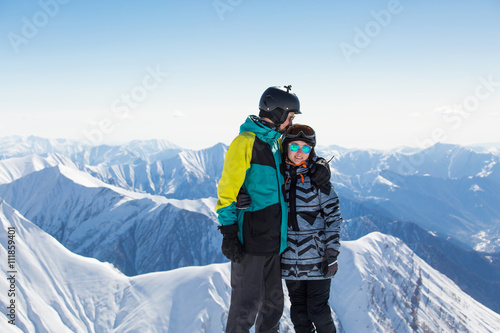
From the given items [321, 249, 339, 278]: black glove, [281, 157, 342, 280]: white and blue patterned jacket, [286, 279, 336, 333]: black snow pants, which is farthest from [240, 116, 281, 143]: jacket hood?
[286, 279, 336, 333]: black snow pants

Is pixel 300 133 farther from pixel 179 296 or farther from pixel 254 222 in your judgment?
pixel 179 296

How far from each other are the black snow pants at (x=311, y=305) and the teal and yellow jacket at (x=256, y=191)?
1.09 m

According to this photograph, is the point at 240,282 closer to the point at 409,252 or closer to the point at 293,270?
the point at 293,270

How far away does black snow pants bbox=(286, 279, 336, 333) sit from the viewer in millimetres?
6609

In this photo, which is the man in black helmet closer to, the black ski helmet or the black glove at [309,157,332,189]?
the black glove at [309,157,332,189]

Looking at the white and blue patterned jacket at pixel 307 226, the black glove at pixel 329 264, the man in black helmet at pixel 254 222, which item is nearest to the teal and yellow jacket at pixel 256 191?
the man in black helmet at pixel 254 222

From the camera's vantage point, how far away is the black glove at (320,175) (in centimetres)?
650

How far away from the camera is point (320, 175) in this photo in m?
6.48

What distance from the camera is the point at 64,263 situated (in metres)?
103

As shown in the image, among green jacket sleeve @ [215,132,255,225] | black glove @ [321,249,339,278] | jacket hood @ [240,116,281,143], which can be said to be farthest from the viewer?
jacket hood @ [240,116,281,143]

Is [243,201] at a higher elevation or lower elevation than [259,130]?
lower

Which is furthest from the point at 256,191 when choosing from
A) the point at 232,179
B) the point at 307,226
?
the point at 307,226

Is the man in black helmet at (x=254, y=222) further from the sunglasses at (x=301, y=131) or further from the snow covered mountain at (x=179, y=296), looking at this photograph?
the snow covered mountain at (x=179, y=296)

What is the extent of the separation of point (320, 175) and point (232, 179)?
182cm
